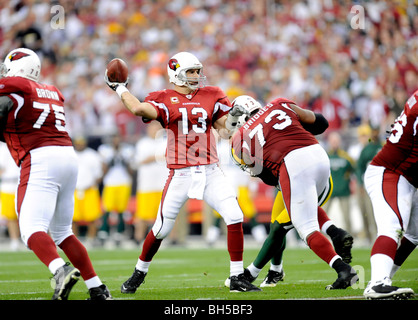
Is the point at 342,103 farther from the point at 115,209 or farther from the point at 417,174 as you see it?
the point at 417,174

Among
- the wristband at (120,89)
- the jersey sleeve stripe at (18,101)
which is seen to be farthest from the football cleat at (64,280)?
the wristband at (120,89)

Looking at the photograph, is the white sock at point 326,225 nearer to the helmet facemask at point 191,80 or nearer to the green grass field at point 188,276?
the green grass field at point 188,276

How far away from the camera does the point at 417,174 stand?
4.61 metres

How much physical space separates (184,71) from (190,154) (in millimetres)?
697

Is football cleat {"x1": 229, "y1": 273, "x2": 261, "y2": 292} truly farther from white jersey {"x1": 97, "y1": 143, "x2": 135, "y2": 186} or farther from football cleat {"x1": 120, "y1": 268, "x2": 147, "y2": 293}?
white jersey {"x1": 97, "y1": 143, "x2": 135, "y2": 186}

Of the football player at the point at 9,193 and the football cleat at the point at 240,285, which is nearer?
the football cleat at the point at 240,285

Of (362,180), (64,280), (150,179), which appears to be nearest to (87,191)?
(150,179)

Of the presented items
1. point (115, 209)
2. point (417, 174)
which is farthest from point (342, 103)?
point (417, 174)

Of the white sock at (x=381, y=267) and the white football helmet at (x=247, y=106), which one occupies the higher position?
the white football helmet at (x=247, y=106)

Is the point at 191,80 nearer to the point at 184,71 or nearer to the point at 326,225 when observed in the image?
the point at 184,71

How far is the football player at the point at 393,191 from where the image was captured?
443cm

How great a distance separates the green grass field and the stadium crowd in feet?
11.9

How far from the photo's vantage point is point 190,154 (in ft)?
18.3

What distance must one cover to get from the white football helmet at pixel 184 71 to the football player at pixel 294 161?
0.48m
